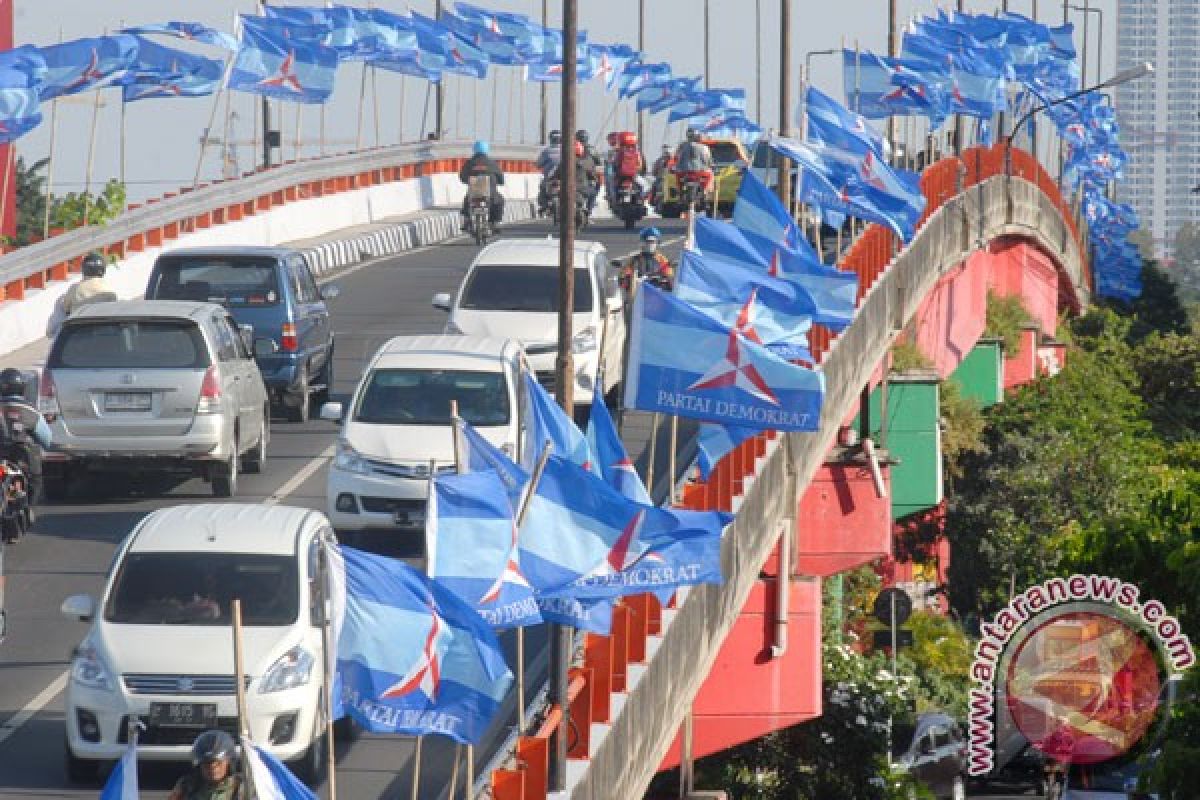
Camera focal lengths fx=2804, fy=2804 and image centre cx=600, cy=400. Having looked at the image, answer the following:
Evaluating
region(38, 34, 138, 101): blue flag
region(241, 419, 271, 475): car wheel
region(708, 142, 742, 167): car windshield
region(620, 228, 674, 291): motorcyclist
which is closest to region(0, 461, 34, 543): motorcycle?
region(241, 419, 271, 475): car wheel

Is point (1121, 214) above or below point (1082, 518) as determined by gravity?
above

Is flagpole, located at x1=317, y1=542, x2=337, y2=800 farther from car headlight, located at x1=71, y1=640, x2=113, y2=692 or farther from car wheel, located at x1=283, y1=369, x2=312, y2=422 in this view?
car wheel, located at x1=283, y1=369, x2=312, y2=422

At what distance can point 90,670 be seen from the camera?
1549 cm

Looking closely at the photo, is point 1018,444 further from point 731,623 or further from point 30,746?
point 30,746

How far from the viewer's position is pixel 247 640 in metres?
15.6

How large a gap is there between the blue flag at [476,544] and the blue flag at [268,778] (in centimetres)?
323

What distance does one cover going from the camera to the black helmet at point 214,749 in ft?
37.4

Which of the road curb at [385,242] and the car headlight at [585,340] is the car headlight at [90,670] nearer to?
the car headlight at [585,340]

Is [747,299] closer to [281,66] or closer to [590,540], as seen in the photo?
[590,540]

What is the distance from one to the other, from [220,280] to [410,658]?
13754mm

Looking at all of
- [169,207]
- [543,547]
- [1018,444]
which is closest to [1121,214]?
[1018,444]

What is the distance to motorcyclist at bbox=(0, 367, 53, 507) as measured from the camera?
19234mm

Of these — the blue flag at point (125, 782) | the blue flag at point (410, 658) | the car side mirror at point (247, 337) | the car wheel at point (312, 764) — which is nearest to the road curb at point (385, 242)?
the car side mirror at point (247, 337)

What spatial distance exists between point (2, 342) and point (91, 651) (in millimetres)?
16651
